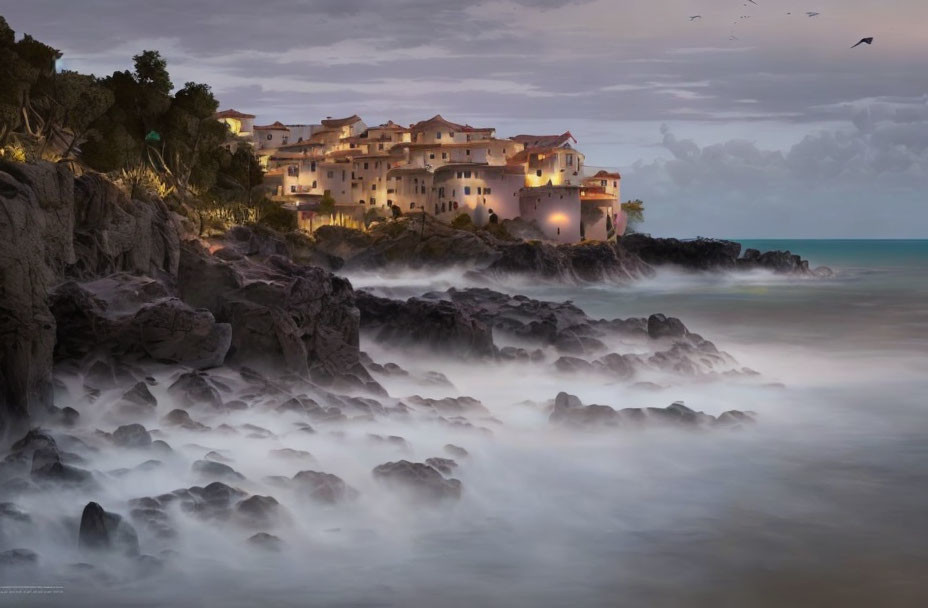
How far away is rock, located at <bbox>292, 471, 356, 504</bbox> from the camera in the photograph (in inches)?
509

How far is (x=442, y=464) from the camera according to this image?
47.2 feet

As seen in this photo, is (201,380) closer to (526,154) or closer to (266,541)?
(266,541)

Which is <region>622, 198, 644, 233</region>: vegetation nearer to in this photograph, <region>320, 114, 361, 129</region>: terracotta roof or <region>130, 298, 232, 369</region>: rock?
<region>320, 114, 361, 129</region>: terracotta roof

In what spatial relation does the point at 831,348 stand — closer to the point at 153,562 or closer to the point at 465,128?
the point at 153,562

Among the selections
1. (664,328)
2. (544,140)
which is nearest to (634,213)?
(544,140)

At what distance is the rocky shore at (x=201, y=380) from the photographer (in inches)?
480

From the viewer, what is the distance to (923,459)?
1745cm

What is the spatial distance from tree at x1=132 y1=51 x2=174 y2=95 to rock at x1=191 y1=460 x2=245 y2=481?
34.8 meters

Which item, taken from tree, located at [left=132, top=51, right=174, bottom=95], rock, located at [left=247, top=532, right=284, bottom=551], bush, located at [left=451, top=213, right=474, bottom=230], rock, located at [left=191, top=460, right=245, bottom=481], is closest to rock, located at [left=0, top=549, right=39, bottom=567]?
rock, located at [left=247, top=532, right=284, bottom=551]

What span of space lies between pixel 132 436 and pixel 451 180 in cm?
7104

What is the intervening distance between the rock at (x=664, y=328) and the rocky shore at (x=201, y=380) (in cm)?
190

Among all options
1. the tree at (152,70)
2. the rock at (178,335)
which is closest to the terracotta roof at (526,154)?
the tree at (152,70)

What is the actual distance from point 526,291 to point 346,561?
166 ft

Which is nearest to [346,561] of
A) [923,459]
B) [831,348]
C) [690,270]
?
[923,459]
